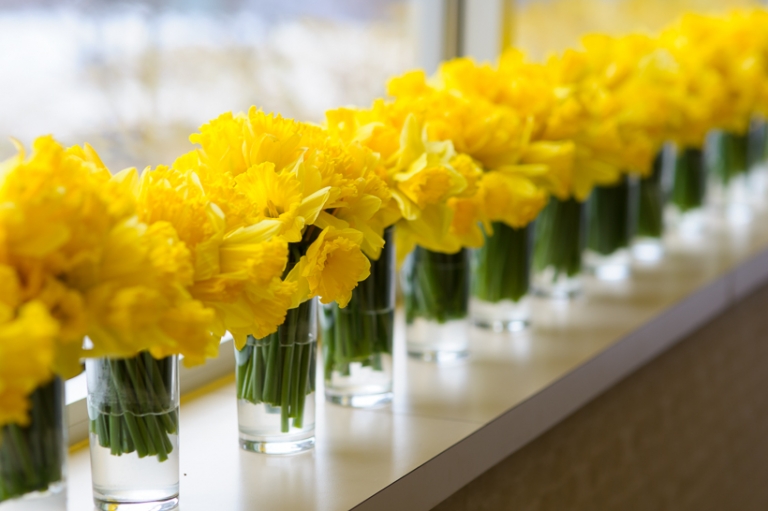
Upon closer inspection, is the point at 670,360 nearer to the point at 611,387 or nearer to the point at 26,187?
the point at 611,387

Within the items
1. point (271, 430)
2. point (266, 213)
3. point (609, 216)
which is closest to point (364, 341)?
point (271, 430)

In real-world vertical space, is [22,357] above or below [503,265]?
above

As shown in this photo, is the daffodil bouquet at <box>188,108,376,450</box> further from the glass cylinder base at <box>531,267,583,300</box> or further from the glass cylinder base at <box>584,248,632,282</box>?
the glass cylinder base at <box>584,248,632,282</box>

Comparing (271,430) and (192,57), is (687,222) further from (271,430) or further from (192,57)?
(271,430)

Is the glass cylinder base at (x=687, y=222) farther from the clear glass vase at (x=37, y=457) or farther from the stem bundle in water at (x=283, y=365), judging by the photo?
the clear glass vase at (x=37, y=457)

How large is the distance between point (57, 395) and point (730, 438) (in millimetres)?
1481

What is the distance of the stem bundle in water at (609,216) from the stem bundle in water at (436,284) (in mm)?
504

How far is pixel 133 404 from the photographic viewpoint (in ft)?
2.32

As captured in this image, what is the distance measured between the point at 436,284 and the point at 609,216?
56cm

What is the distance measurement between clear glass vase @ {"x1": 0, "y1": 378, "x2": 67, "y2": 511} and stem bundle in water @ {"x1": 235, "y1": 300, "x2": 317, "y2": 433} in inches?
9.1

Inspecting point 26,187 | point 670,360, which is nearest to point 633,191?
point 670,360

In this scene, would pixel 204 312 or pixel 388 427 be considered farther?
pixel 388 427

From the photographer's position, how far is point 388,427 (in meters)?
1.00

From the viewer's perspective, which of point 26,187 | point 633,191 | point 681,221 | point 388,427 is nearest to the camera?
point 26,187
